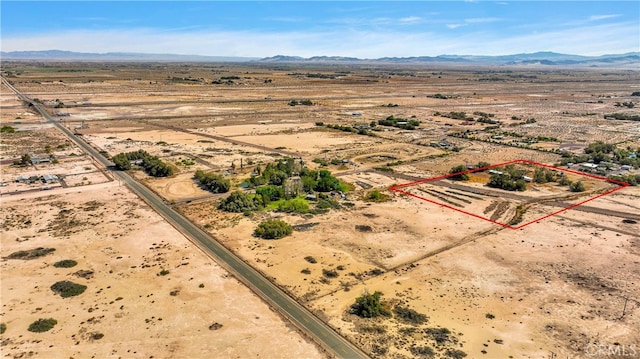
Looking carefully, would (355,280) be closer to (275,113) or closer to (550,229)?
(550,229)

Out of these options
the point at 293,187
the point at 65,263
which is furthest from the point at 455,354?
the point at 293,187

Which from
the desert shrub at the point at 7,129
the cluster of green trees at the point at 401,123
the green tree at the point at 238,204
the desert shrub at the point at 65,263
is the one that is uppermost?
the cluster of green trees at the point at 401,123

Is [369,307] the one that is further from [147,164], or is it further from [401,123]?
[401,123]

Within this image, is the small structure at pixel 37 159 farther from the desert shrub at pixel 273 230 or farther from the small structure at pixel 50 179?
the desert shrub at pixel 273 230

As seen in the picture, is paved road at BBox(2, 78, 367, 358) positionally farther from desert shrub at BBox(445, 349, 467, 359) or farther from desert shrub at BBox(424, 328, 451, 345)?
desert shrub at BBox(445, 349, 467, 359)

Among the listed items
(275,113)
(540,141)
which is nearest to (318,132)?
(275,113)

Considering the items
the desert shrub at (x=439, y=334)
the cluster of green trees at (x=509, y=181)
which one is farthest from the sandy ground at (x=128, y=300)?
the cluster of green trees at (x=509, y=181)
